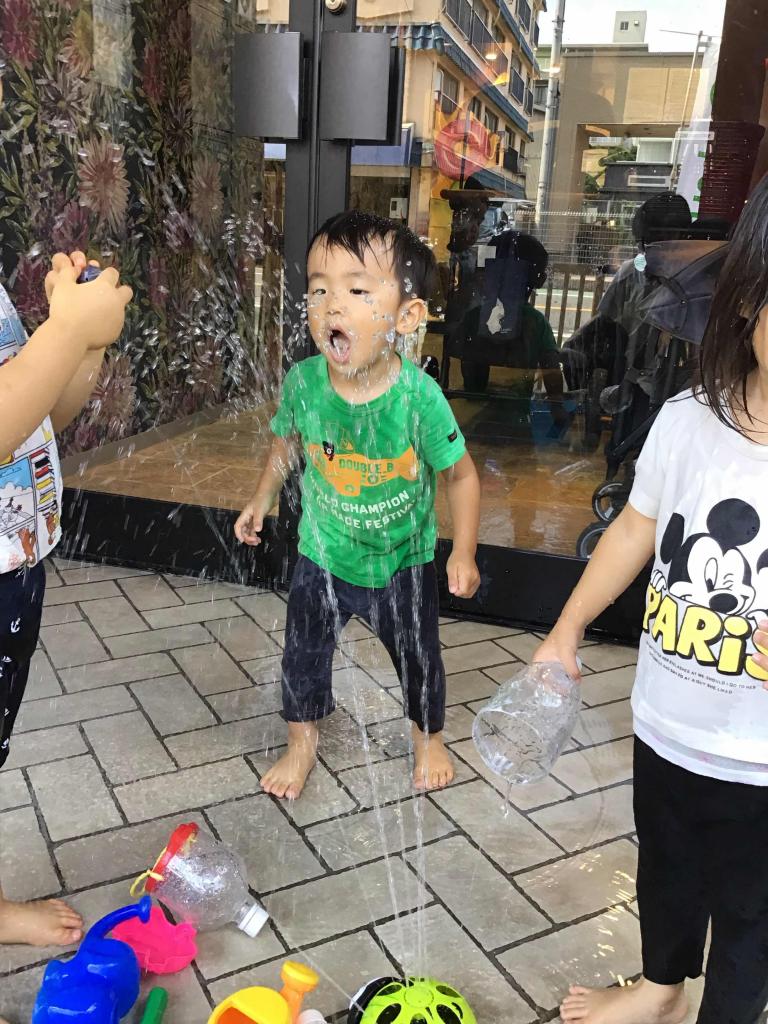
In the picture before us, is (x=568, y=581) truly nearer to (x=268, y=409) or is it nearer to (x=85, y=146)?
(x=268, y=409)

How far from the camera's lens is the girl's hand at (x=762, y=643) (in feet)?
4.00

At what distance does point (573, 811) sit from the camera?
88.7 inches

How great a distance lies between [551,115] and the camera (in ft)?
9.78

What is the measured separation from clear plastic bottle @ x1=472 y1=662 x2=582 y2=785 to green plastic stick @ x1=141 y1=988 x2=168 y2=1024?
0.79 m

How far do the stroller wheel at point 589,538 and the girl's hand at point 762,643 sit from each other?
2.07 m

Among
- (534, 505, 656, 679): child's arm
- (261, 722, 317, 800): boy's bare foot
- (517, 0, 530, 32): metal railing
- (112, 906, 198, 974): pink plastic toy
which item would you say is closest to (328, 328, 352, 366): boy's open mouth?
(534, 505, 656, 679): child's arm

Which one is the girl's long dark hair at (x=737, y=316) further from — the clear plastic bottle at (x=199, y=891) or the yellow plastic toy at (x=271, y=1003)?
the clear plastic bottle at (x=199, y=891)

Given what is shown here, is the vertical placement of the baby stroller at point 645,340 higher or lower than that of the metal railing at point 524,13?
lower

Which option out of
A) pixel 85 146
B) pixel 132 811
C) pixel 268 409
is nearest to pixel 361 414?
pixel 132 811

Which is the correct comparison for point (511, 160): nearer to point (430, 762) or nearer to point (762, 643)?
point (430, 762)

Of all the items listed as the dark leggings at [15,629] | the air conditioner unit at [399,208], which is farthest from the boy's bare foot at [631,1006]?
the air conditioner unit at [399,208]

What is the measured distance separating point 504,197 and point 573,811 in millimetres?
2025

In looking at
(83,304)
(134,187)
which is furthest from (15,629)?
(134,187)

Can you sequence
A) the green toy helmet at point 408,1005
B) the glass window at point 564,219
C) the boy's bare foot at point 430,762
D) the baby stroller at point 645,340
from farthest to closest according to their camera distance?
the glass window at point 564,219
the baby stroller at point 645,340
the boy's bare foot at point 430,762
the green toy helmet at point 408,1005
